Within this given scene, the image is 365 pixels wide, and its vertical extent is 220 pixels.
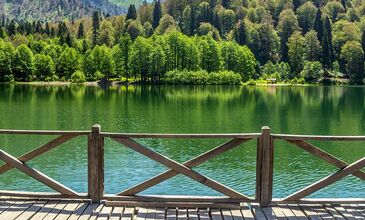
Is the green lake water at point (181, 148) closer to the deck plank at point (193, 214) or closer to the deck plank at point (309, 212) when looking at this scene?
the deck plank at point (309, 212)

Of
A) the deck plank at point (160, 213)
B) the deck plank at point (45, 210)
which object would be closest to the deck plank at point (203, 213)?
the deck plank at point (160, 213)

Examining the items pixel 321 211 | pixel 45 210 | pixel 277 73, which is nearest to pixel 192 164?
pixel 321 211

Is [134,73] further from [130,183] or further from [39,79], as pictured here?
[130,183]

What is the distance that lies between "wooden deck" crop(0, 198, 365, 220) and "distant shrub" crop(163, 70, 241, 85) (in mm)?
152870

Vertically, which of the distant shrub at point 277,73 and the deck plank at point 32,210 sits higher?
the distant shrub at point 277,73

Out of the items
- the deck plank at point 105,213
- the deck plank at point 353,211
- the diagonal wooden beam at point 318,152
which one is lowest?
the deck plank at point 353,211

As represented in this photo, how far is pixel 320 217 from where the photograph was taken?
985 centimetres

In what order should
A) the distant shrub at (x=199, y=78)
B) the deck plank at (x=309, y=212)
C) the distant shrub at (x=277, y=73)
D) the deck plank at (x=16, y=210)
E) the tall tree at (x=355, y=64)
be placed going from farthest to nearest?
the tall tree at (x=355, y=64) < the distant shrub at (x=277, y=73) < the distant shrub at (x=199, y=78) < the deck plank at (x=309, y=212) < the deck plank at (x=16, y=210)

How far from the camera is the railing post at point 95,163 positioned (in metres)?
10.4

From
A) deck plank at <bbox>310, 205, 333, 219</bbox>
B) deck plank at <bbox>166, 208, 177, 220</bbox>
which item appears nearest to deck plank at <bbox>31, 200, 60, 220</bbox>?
deck plank at <bbox>166, 208, 177, 220</bbox>

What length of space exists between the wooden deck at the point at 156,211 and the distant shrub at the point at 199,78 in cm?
15287

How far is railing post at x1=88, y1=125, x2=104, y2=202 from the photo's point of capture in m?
10.4

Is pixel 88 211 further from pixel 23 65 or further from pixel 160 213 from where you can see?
pixel 23 65

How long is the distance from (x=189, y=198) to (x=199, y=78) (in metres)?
156
